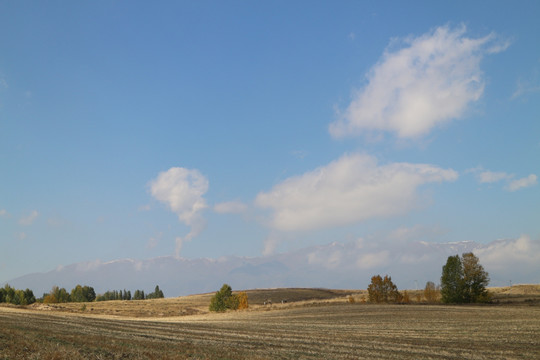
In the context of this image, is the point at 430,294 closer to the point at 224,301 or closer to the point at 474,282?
the point at 474,282

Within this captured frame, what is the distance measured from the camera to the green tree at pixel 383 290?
111m

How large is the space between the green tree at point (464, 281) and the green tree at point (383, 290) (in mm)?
15765

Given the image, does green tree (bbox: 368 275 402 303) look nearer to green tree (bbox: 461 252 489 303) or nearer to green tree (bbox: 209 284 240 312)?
green tree (bbox: 461 252 489 303)

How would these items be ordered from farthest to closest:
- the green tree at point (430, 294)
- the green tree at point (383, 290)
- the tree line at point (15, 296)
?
1. the tree line at point (15, 296)
2. the green tree at point (430, 294)
3. the green tree at point (383, 290)

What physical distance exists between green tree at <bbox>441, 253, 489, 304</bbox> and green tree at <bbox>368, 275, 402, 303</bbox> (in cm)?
1577

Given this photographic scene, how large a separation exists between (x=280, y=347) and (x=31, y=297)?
18704cm

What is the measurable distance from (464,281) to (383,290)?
2273 cm

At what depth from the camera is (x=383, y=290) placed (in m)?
112

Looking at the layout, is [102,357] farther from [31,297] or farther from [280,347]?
[31,297]

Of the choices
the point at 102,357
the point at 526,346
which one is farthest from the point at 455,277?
the point at 102,357

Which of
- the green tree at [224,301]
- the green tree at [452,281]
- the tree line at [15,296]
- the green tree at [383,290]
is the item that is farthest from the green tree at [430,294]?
the tree line at [15,296]

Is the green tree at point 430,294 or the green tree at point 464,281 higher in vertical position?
the green tree at point 464,281

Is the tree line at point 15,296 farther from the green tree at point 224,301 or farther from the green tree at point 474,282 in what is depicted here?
the green tree at point 474,282

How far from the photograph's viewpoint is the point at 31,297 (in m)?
177
